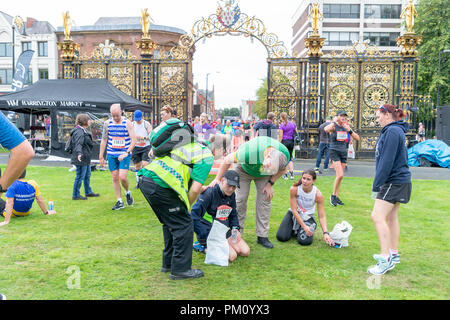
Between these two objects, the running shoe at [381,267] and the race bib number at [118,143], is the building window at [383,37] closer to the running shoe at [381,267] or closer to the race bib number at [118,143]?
the race bib number at [118,143]

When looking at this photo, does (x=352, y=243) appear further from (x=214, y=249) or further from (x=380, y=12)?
(x=380, y=12)

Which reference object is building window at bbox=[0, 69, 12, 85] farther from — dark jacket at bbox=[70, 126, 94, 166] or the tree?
the tree

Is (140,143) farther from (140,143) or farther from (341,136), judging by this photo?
(341,136)

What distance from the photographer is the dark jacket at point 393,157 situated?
4180mm

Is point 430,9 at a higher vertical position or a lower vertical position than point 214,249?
higher

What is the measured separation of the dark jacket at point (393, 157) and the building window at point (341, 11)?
2127 inches

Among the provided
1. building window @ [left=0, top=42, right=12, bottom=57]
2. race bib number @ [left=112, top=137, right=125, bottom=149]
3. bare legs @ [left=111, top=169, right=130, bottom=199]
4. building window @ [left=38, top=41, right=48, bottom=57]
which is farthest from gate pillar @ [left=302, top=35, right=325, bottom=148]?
building window @ [left=0, top=42, right=12, bottom=57]

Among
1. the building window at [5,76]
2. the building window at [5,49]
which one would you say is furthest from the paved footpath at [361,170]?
the building window at [5,49]

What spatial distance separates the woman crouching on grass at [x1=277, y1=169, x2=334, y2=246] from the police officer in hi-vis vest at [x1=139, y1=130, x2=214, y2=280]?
1.92 metres

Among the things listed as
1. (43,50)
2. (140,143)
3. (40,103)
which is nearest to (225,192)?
(140,143)

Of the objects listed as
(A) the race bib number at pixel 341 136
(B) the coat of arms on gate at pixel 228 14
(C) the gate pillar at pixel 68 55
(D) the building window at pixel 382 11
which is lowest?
(A) the race bib number at pixel 341 136

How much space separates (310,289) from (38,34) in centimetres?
4764
